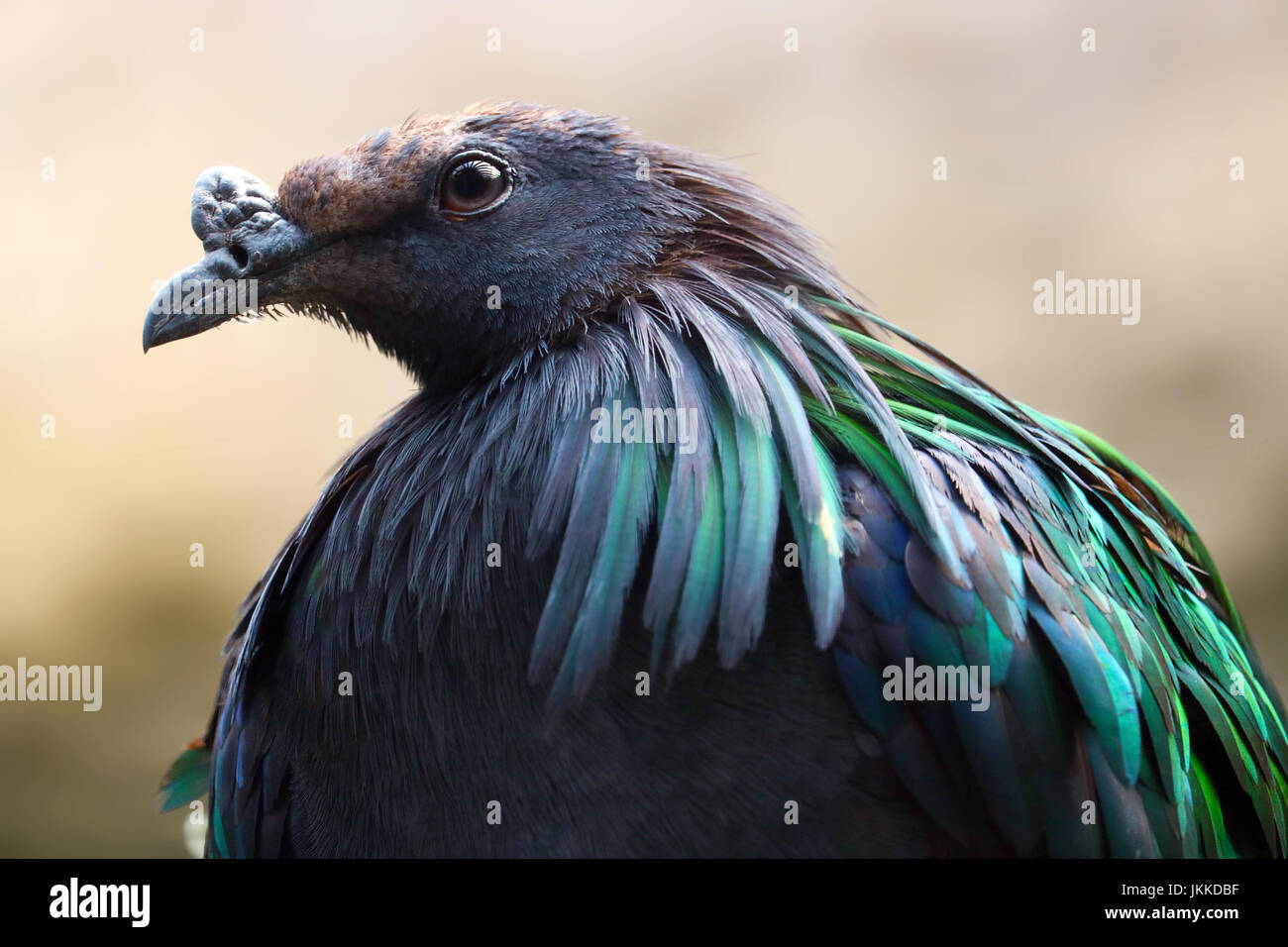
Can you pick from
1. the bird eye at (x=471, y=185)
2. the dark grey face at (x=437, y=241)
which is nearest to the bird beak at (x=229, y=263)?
the dark grey face at (x=437, y=241)

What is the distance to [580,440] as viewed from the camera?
2.25 metres

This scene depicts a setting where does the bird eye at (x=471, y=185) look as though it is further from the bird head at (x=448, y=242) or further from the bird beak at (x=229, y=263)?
the bird beak at (x=229, y=263)

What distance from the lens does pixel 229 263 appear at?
2.46 metres

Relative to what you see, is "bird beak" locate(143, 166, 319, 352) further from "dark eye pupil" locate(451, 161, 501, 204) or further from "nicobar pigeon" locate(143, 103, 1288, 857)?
"dark eye pupil" locate(451, 161, 501, 204)

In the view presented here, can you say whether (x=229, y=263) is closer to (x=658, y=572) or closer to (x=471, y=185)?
(x=471, y=185)

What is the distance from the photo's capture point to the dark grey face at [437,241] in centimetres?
243

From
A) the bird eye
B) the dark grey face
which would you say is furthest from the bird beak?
the bird eye

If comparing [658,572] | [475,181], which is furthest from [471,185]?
[658,572]

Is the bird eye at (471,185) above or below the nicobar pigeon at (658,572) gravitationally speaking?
above

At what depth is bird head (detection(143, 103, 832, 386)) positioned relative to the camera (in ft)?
7.96

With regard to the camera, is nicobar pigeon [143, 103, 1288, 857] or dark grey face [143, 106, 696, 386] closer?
nicobar pigeon [143, 103, 1288, 857]

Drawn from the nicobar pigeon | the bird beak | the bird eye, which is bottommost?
the nicobar pigeon

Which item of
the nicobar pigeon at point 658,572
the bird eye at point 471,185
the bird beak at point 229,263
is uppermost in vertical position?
the bird eye at point 471,185
